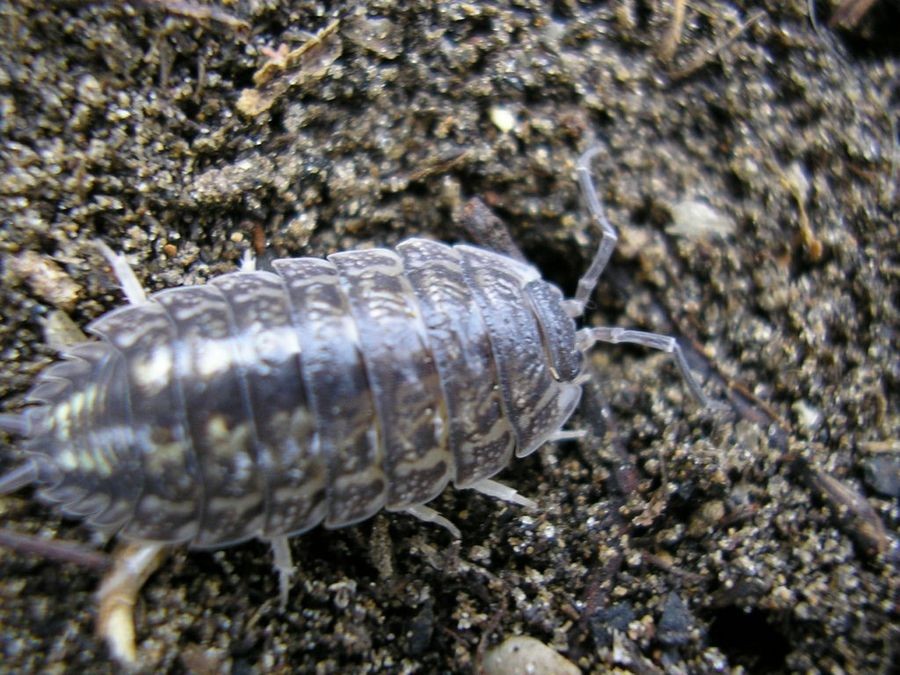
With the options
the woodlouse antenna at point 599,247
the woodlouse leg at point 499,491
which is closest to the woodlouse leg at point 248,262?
the woodlouse leg at point 499,491

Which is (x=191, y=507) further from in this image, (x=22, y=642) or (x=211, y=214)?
(x=211, y=214)

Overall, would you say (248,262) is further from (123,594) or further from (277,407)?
(123,594)

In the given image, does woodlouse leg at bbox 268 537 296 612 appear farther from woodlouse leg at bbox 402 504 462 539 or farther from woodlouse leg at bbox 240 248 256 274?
woodlouse leg at bbox 240 248 256 274

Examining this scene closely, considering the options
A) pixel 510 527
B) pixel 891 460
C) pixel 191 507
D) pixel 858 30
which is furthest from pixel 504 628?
pixel 858 30

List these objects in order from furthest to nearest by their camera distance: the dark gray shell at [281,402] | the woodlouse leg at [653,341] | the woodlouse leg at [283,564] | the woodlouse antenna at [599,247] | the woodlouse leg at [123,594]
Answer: the woodlouse antenna at [599,247] → the woodlouse leg at [653,341] → the woodlouse leg at [283,564] → the woodlouse leg at [123,594] → the dark gray shell at [281,402]

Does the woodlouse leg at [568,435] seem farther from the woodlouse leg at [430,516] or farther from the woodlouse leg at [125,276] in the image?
the woodlouse leg at [125,276]

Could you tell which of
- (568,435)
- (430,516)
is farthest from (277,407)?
(568,435)

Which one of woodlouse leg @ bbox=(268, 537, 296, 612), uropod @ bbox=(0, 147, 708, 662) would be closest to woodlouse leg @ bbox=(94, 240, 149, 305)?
uropod @ bbox=(0, 147, 708, 662)
